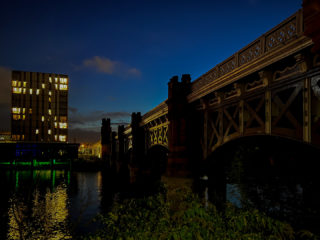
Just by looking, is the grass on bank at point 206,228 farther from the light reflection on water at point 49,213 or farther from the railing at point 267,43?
the light reflection on water at point 49,213

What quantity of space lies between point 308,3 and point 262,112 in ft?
31.1

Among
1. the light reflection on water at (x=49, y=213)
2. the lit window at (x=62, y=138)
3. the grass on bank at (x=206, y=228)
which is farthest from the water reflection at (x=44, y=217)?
the lit window at (x=62, y=138)

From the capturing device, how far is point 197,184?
18.9m

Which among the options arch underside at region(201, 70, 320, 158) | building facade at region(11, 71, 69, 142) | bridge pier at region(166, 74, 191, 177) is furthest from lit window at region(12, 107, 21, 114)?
arch underside at region(201, 70, 320, 158)

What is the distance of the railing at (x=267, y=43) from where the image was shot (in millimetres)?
8820

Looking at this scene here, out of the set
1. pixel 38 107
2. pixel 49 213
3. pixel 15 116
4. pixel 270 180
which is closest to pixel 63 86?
pixel 38 107

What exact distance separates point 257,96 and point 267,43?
236 cm

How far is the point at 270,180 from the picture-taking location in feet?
120

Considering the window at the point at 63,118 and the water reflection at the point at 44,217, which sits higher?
the window at the point at 63,118

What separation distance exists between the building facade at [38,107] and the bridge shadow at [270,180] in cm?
9935

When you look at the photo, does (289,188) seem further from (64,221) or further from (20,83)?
(20,83)

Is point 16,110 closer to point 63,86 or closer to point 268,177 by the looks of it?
point 63,86

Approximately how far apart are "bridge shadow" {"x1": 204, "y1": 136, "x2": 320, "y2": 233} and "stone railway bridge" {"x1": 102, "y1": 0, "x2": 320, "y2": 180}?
59.3 inches

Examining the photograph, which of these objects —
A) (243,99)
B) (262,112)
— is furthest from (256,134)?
(262,112)
